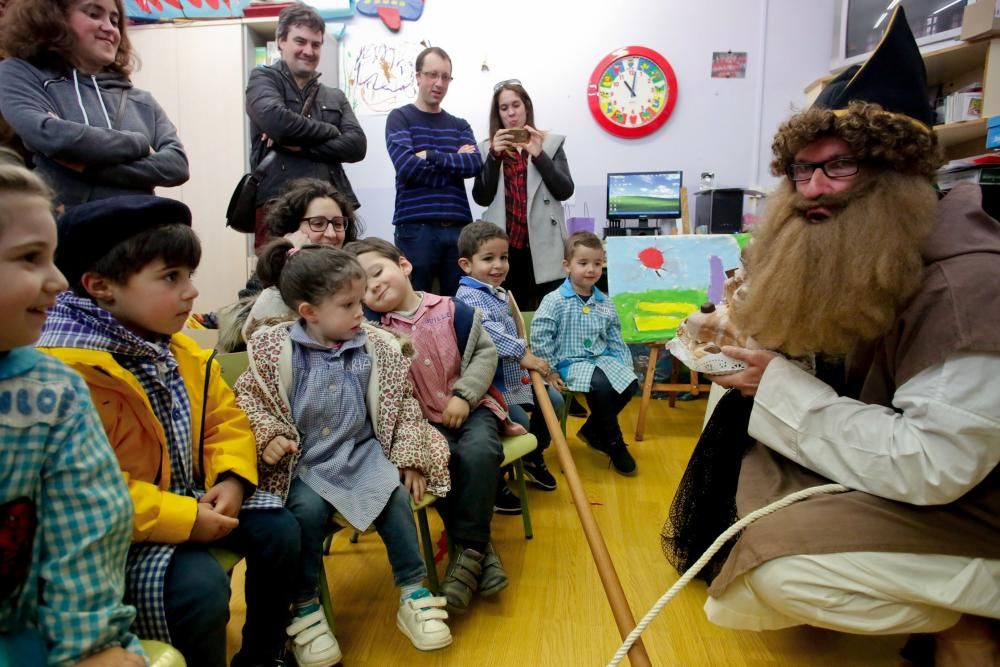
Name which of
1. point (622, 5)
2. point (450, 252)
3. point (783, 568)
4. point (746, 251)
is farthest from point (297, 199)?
point (622, 5)

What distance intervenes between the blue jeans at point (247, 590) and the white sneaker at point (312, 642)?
0.11 ft

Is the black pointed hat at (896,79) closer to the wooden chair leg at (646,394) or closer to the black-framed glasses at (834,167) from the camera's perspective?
the black-framed glasses at (834,167)

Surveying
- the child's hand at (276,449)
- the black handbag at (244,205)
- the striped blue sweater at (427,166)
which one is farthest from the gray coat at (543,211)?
the child's hand at (276,449)

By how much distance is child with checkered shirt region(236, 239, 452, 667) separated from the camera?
4.69ft

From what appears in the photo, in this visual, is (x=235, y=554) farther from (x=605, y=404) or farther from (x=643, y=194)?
(x=643, y=194)

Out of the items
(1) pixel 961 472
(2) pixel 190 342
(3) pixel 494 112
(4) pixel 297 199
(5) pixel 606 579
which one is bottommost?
(5) pixel 606 579

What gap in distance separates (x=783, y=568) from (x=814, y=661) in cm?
53

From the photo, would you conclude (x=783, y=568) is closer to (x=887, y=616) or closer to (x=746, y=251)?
(x=887, y=616)

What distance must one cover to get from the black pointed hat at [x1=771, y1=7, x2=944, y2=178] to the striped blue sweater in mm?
1814

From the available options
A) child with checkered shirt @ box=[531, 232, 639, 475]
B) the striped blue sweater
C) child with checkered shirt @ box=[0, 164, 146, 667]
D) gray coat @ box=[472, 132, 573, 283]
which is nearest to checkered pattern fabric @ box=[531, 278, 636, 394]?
child with checkered shirt @ box=[531, 232, 639, 475]

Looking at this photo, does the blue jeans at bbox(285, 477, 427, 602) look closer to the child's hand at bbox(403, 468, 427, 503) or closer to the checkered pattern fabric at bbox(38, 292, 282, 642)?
the child's hand at bbox(403, 468, 427, 503)

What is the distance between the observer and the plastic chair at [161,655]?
872 millimetres

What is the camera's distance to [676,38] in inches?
161

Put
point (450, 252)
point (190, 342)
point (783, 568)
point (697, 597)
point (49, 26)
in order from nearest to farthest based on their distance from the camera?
point (783, 568) → point (190, 342) → point (697, 597) → point (49, 26) → point (450, 252)
